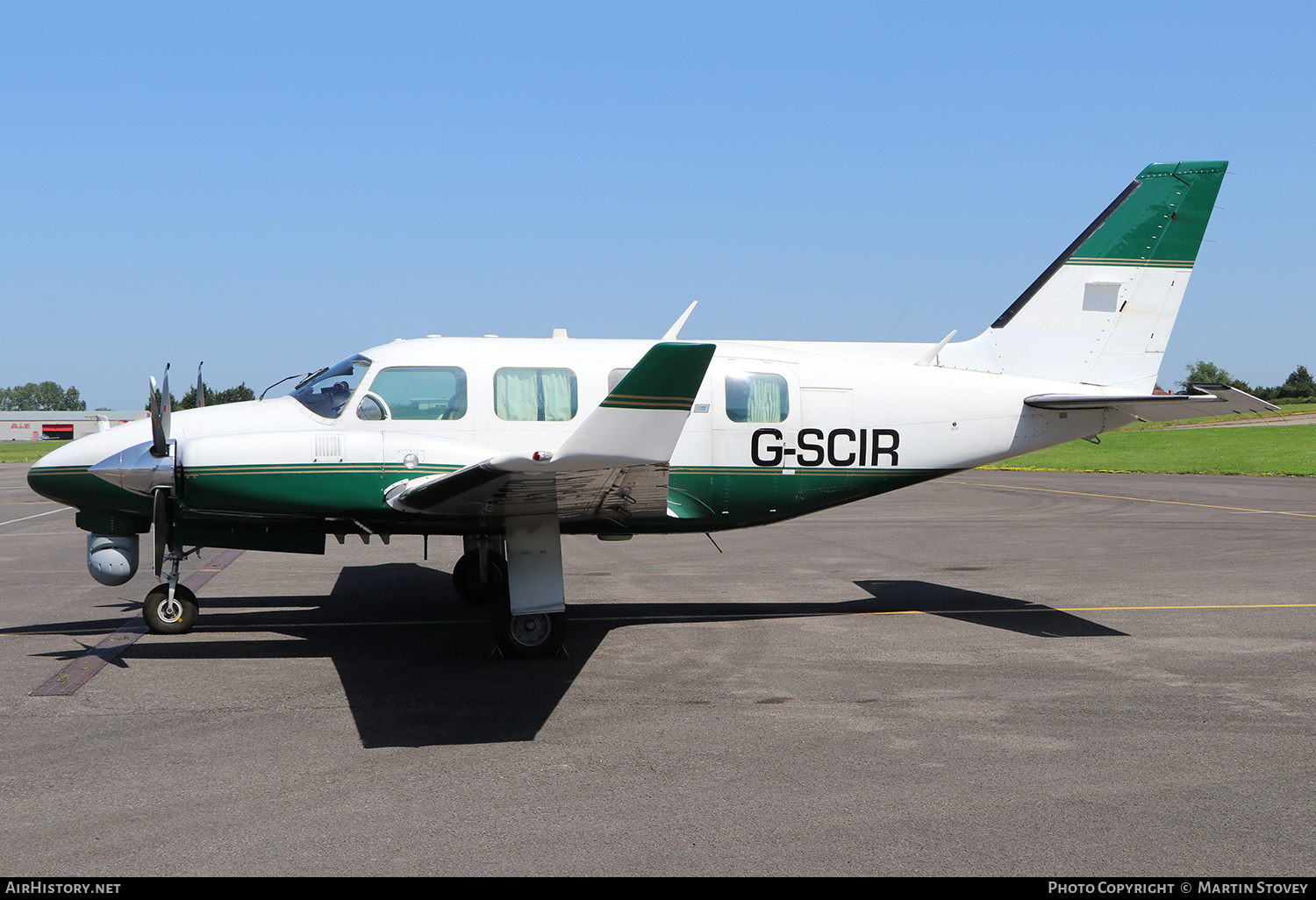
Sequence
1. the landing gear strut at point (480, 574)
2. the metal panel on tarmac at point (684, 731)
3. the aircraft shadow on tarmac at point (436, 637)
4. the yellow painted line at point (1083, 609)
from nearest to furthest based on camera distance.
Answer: the metal panel on tarmac at point (684, 731) → the aircraft shadow on tarmac at point (436, 637) → the yellow painted line at point (1083, 609) → the landing gear strut at point (480, 574)

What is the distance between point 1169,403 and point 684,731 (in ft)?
21.7

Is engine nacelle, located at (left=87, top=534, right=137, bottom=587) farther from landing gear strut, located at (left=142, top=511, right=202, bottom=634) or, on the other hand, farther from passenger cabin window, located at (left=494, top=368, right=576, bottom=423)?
passenger cabin window, located at (left=494, top=368, right=576, bottom=423)

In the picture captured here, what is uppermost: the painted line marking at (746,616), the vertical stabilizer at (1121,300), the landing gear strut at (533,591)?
the vertical stabilizer at (1121,300)

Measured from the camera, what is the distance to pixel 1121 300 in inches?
420

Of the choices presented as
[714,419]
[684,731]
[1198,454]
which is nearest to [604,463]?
[684,731]

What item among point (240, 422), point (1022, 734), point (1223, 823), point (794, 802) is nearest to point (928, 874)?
point (794, 802)

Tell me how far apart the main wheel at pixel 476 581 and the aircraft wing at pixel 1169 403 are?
20.9 feet

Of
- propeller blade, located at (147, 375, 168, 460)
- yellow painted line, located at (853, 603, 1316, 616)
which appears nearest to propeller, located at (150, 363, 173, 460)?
propeller blade, located at (147, 375, 168, 460)

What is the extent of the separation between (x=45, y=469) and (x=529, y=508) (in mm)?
4582

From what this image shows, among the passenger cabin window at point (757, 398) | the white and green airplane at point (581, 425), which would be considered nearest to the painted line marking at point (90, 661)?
the white and green airplane at point (581, 425)

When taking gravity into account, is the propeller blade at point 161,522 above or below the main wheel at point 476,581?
above

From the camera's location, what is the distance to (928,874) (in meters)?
4.19

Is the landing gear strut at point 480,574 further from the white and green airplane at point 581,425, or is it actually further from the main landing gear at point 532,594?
the main landing gear at point 532,594

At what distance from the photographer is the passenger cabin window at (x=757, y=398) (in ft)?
31.6
